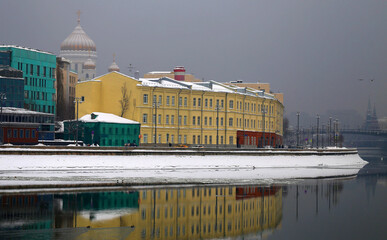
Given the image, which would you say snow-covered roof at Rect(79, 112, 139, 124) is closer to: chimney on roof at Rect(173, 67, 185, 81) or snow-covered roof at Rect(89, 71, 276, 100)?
snow-covered roof at Rect(89, 71, 276, 100)

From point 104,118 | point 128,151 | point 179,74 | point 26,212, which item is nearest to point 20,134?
point 104,118

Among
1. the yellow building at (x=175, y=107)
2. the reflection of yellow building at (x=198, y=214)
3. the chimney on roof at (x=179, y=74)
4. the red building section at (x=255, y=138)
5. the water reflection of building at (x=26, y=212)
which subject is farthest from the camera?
the chimney on roof at (x=179, y=74)

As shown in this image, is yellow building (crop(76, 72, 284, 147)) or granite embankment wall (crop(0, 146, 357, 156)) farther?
yellow building (crop(76, 72, 284, 147))

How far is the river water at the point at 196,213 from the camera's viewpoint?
4472 centimetres

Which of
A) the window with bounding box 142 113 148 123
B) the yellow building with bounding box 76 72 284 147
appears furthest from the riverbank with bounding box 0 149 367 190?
the window with bounding box 142 113 148 123

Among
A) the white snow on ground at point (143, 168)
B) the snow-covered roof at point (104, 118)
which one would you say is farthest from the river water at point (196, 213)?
the snow-covered roof at point (104, 118)

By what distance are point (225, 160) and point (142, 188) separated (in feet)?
118

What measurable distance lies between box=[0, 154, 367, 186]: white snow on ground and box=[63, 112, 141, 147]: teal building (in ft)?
46.9

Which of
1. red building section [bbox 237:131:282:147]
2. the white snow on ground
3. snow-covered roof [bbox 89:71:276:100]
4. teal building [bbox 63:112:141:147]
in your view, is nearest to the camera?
the white snow on ground

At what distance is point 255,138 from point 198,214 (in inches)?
3308

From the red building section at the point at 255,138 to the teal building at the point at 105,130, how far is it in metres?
26.0

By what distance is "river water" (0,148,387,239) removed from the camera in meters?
44.7

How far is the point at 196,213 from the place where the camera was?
5334 centimetres

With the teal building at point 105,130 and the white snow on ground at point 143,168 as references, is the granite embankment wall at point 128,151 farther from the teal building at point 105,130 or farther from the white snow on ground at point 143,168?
the teal building at point 105,130
